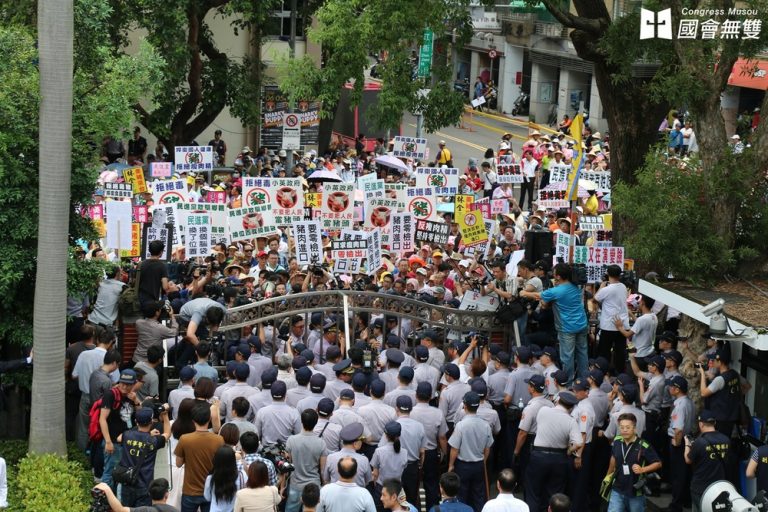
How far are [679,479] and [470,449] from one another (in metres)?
2.56

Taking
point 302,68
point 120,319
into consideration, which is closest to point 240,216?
point 120,319

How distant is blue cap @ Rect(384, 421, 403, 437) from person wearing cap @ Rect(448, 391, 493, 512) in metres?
0.92

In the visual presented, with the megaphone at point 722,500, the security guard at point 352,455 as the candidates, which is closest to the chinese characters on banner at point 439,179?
the security guard at point 352,455

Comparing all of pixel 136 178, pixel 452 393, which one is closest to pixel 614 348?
pixel 452 393

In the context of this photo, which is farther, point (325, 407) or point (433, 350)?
point (433, 350)

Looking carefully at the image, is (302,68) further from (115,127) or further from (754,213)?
(754,213)

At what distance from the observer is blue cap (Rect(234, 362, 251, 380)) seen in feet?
43.8

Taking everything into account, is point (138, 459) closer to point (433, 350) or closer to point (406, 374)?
point (406, 374)

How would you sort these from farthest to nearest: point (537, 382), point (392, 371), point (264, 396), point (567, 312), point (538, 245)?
point (538, 245), point (567, 312), point (392, 371), point (537, 382), point (264, 396)

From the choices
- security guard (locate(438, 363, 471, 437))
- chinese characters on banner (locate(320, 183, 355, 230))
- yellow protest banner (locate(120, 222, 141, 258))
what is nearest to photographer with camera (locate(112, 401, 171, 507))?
security guard (locate(438, 363, 471, 437))

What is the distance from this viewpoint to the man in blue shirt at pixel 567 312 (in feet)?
51.3

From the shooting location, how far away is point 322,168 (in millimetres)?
29031

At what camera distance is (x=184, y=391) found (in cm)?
1307

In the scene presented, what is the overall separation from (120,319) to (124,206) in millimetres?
1913
